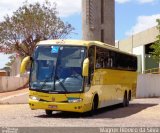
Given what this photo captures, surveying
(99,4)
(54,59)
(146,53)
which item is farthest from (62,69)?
(146,53)

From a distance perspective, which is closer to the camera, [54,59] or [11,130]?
[11,130]

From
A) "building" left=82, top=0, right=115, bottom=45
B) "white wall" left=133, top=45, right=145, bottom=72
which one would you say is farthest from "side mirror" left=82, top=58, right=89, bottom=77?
"white wall" left=133, top=45, right=145, bottom=72

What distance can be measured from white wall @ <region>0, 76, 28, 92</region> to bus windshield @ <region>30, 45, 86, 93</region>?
82.8 ft

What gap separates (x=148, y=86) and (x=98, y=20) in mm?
8957

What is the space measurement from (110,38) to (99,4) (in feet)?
11.1

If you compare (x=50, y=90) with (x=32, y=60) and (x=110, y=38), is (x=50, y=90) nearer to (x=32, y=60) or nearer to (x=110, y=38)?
(x=32, y=60)

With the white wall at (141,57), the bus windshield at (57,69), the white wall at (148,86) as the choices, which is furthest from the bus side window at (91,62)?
the white wall at (141,57)

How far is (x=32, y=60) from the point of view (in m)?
21.5

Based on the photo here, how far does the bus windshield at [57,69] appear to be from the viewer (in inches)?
822

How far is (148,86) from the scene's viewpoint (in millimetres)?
43219

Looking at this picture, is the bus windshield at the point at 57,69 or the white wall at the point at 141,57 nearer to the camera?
the bus windshield at the point at 57,69

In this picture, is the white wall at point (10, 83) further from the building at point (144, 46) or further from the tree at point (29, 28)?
the building at point (144, 46)

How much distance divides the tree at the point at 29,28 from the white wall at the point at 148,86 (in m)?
15.5

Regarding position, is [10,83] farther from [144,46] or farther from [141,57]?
[144,46]
